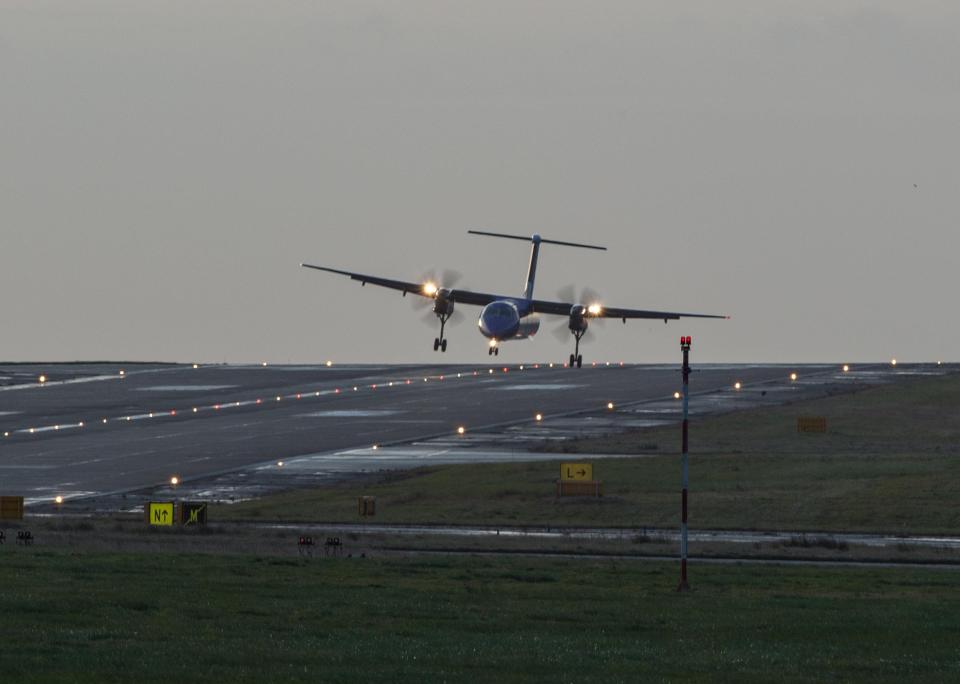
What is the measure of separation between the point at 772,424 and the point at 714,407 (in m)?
11.8

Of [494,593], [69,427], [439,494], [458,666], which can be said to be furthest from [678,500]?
[69,427]

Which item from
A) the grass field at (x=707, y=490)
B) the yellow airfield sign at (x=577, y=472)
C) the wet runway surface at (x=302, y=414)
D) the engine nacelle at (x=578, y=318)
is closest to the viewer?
the grass field at (x=707, y=490)

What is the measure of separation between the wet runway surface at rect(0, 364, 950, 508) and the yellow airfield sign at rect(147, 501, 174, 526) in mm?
10224

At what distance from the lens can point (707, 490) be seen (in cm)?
6762

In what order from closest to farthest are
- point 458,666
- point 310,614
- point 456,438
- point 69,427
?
point 458,666 → point 310,614 → point 456,438 → point 69,427

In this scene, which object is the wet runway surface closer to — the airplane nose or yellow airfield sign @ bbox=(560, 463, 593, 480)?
the airplane nose

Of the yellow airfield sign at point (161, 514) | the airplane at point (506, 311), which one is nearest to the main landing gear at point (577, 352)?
the airplane at point (506, 311)

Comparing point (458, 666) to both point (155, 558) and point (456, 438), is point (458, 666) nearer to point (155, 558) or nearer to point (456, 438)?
point (155, 558)

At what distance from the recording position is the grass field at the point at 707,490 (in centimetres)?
6078

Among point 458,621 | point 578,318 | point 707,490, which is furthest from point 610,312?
point 458,621

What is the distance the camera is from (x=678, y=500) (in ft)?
214

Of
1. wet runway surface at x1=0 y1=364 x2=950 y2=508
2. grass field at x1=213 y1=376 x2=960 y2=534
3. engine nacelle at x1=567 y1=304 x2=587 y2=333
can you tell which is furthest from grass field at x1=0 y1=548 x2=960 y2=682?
engine nacelle at x1=567 y1=304 x2=587 y2=333

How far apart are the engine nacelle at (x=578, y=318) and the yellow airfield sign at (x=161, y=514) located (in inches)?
2861

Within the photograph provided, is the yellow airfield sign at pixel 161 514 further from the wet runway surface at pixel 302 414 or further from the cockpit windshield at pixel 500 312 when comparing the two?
the cockpit windshield at pixel 500 312
